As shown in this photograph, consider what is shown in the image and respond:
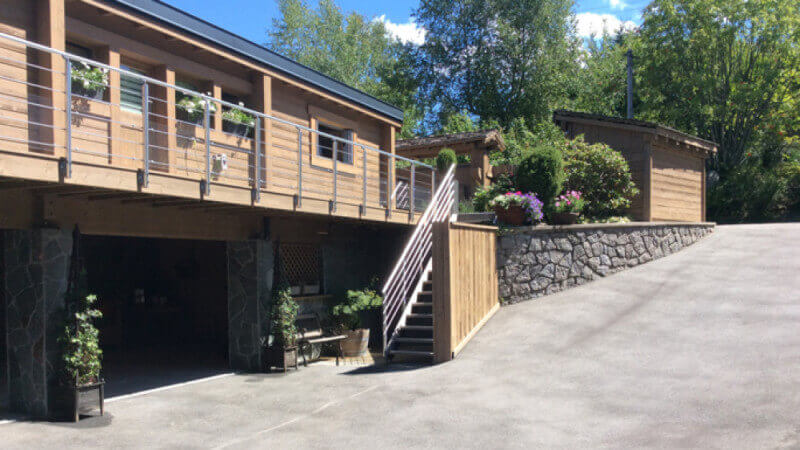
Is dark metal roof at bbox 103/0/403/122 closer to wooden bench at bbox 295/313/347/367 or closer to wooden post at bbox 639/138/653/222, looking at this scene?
wooden bench at bbox 295/313/347/367

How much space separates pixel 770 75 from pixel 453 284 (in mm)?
21208

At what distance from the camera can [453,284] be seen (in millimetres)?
10547

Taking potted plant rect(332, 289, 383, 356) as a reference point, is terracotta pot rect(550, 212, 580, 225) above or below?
above

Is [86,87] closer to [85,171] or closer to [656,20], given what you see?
[85,171]

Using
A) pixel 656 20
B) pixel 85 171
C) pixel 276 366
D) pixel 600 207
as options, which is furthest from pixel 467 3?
pixel 85 171

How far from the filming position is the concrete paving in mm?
6559

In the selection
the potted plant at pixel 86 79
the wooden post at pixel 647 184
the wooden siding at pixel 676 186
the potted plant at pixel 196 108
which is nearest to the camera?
the potted plant at pixel 86 79

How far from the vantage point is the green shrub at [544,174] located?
14.4 meters

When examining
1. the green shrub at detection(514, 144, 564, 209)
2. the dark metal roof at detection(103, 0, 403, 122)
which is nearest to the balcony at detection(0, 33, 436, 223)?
the dark metal roof at detection(103, 0, 403, 122)

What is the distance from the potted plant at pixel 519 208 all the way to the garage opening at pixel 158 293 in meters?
6.29

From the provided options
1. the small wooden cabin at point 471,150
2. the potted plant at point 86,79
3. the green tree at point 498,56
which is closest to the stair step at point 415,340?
the potted plant at point 86,79

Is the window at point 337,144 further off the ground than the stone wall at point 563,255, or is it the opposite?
the window at point 337,144

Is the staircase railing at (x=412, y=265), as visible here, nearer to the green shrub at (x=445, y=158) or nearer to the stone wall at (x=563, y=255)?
the stone wall at (x=563, y=255)

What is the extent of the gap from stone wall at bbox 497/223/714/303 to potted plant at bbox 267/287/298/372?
15.8 feet
